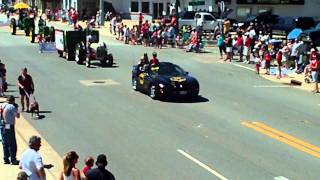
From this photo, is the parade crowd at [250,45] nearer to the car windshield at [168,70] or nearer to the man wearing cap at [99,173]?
the car windshield at [168,70]

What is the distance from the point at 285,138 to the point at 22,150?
7.20 metres

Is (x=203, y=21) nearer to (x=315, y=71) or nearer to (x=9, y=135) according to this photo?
(x=315, y=71)

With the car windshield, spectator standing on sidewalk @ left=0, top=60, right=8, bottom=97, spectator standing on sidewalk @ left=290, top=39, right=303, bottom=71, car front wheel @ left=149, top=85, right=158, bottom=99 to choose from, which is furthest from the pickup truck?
spectator standing on sidewalk @ left=0, top=60, right=8, bottom=97

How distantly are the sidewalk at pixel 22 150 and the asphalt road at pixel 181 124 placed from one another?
0.31 meters

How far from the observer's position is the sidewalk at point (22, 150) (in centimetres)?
1304

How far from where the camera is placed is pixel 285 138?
17.1 metres

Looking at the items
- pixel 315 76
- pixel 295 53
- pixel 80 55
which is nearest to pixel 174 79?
pixel 315 76

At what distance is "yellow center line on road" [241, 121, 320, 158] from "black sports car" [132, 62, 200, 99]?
410 centimetres

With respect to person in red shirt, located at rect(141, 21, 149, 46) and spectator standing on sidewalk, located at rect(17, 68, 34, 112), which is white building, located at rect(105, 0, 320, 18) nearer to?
person in red shirt, located at rect(141, 21, 149, 46)

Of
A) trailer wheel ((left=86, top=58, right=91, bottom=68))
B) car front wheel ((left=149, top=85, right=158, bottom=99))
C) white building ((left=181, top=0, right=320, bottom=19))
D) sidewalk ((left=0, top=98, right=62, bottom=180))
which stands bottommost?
sidewalk ((left=0, top=98, right=62, bottom=180))

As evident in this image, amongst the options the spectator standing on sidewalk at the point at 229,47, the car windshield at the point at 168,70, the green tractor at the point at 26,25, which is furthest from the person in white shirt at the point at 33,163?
the green tractor at the point at 26,25

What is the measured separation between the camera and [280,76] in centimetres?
2991

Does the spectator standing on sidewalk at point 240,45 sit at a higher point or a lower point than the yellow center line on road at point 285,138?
higher

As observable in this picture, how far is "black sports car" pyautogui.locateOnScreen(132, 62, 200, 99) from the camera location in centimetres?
2262
